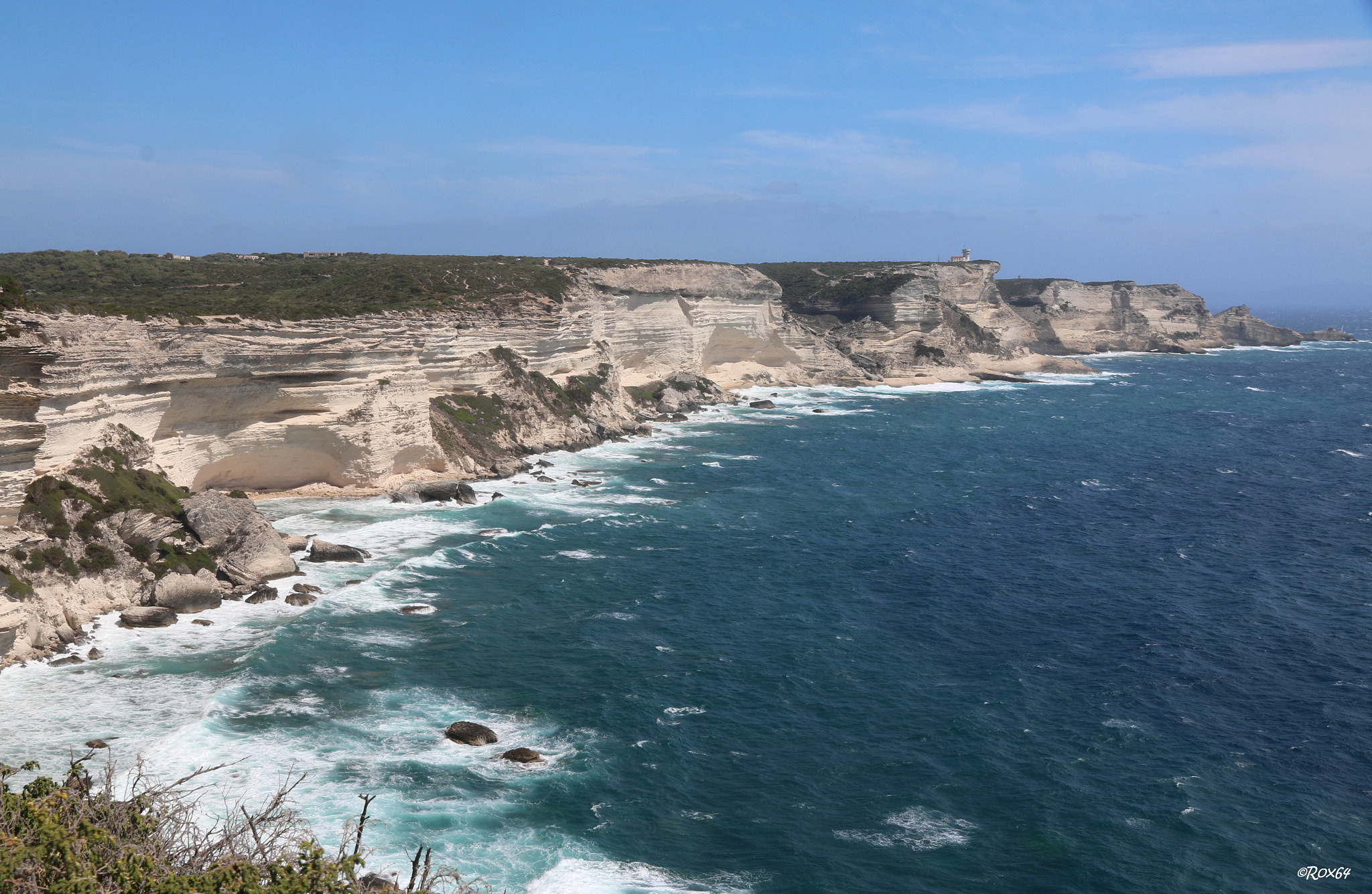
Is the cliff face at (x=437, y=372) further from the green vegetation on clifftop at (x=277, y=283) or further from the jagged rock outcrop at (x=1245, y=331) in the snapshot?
the jagged rock outcrop at (x=1245, y=331)

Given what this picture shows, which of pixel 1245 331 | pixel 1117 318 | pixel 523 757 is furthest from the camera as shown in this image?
pixel 1245 331

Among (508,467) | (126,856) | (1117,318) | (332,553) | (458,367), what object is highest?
(1117,318)

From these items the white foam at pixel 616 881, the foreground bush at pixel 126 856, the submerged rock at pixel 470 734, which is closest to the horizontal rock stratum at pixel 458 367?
the submerged rock at pixel 470 734

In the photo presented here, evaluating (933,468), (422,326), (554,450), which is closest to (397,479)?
(422,326)

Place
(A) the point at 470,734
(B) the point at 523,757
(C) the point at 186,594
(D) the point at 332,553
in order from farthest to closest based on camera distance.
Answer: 1. (D) the point at 332,553
2. (C) the point at 186,594
3. (A) the point at 470,734
4. (B) the point at 523,757

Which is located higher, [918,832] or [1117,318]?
[1117,318]

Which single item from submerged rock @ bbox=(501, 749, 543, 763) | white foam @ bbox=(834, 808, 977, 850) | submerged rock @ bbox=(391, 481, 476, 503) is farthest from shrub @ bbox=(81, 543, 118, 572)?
white foam @ bbox=(834, 808, 977, 850)

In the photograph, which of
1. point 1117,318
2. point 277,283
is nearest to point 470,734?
point 277,283

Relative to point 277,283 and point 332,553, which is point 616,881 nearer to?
point 332,553
